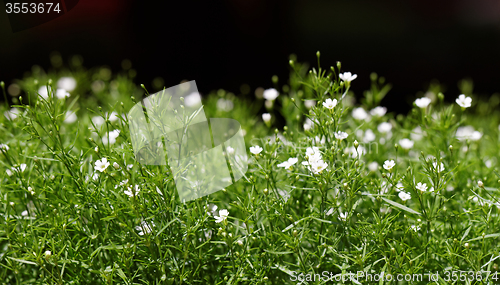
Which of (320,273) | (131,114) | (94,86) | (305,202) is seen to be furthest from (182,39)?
(320,273)

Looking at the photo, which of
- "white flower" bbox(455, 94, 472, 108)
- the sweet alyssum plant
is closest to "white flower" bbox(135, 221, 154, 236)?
the sweet alyssum plant

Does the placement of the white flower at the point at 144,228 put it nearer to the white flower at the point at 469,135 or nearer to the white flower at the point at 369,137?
the white flower at the point at 369,137

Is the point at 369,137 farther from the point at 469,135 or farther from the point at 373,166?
the point at 469,135

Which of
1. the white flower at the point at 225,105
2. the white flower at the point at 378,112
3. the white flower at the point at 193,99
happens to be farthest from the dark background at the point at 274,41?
the white flower at the point at 378,112

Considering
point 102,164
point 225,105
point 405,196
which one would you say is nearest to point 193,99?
point 225,105

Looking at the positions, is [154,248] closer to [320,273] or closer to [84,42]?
[320,273]

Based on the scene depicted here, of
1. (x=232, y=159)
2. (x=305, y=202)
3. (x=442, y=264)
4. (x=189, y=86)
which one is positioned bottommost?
(x=442, y=264)
